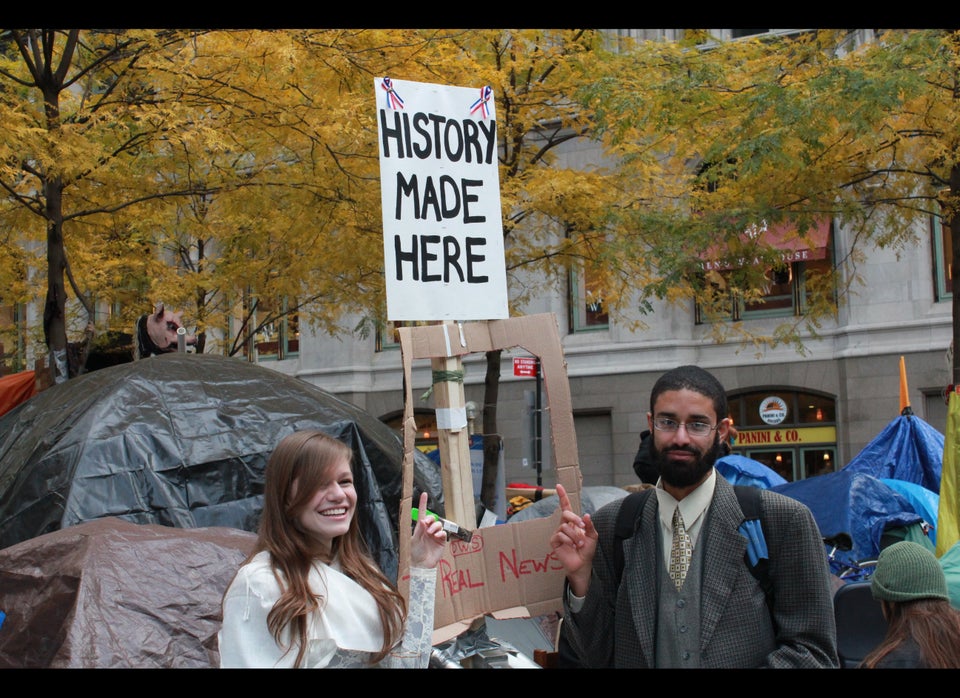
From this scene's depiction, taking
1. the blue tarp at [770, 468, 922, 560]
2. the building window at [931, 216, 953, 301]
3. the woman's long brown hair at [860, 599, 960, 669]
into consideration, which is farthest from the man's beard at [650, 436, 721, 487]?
the building window at [931, 216, 953, 301]

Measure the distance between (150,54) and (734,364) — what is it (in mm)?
13725

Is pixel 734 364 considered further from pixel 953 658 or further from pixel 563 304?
pixel 953 658

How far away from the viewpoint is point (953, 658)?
3184 millimetres

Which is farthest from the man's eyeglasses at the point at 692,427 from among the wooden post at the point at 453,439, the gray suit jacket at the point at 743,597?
the wooden post at the point at 453,439

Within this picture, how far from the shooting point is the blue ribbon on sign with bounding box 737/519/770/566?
9.52 feet

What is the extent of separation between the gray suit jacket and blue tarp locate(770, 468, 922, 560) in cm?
482

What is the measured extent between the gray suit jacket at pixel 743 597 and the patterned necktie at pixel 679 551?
0.14 ft

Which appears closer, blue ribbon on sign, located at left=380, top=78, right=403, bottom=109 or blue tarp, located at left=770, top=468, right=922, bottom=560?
blue ribbon on sign, located at left=380, top=78, right=403, bottom=109

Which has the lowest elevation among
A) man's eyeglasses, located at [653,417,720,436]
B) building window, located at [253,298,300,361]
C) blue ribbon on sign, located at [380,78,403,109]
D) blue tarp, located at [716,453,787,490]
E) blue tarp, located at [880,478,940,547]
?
blue tarp, located at [880,478,940,547]

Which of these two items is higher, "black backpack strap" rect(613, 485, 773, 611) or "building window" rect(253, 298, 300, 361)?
"building window" rect(253, 298, 300, 361)

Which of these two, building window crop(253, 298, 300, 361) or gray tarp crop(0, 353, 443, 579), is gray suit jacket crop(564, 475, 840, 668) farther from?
building window crop(253, 298, 300, 361)

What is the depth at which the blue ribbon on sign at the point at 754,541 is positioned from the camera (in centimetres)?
290

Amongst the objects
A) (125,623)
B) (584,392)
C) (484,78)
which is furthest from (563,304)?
(125,623)

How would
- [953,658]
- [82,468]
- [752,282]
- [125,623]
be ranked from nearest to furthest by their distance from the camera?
[953,658]
[125,623]
[82,468]
[752,282]
